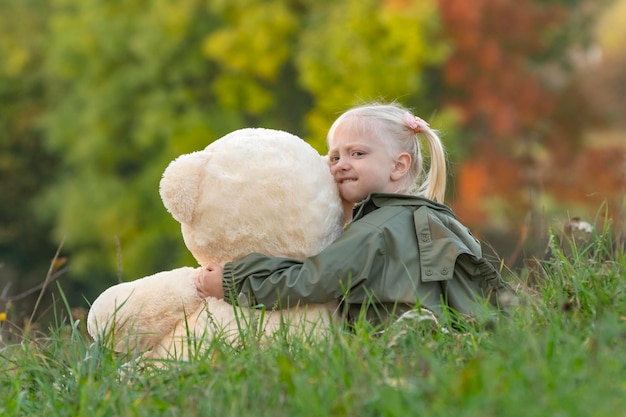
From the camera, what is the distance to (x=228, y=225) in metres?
3.96

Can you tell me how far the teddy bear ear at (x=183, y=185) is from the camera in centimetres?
396

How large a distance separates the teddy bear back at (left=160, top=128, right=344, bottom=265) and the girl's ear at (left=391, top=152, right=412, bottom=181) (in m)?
0.36

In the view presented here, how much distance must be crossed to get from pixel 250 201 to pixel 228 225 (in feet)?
0.39

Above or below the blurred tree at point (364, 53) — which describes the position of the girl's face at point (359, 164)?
above

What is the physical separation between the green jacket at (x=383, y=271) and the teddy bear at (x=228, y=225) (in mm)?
83

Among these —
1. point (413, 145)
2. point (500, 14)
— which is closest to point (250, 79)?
point (500, 14)

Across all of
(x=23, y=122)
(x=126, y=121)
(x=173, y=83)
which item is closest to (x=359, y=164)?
(x=173, y=83)

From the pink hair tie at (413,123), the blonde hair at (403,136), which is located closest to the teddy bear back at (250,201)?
the blonde hair at (403,136)

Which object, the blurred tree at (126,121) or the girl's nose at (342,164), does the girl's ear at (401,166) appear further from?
the blurred tree at (126,121)

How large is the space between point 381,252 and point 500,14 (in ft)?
70.9

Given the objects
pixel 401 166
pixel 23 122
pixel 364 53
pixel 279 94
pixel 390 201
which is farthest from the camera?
pixel 23 122

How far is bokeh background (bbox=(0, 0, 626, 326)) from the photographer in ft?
74.1

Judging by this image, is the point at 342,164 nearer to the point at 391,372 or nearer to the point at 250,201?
the point at 250,201

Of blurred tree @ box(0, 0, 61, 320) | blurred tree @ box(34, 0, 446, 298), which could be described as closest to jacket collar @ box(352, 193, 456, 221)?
blurred tree @ box(34, 0, 446, 298)
